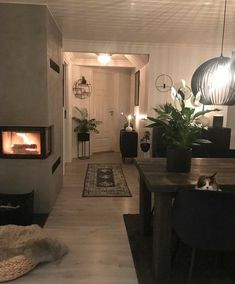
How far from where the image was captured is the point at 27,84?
308cm

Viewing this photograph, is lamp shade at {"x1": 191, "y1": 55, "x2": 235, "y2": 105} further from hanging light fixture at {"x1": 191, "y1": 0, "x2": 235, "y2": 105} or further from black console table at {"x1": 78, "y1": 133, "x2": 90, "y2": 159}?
→ black console table at {"x1": 78, "y1": 133, "x2": 90, "y2": 159}

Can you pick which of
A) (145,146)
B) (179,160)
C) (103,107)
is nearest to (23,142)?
(179,160)

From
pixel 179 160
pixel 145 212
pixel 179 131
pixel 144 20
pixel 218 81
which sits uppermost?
pixel 144 20

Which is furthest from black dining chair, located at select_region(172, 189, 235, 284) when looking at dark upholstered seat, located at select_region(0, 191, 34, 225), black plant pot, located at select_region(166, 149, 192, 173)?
dark upholstered seat, located at select_region(0, 191, 34, 225)

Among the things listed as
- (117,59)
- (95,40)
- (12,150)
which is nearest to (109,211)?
(12,150)

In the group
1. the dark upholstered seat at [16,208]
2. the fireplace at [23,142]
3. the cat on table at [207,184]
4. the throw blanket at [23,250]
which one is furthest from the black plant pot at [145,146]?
the cat on table at [207,184]

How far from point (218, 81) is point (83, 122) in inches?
182

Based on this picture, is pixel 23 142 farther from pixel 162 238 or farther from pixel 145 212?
pixel 162 238

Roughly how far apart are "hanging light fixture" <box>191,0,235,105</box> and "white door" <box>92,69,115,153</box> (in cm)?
513

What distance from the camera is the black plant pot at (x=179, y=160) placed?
2.25 metres

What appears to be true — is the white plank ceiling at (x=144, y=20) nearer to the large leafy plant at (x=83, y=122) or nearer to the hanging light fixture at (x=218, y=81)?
the hanging light fixture at (x=218, y=81)

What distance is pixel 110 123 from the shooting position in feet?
25.5

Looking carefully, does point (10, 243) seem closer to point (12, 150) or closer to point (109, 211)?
point (12, 150)

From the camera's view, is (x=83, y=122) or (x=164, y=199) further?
(x=83, y=122)
